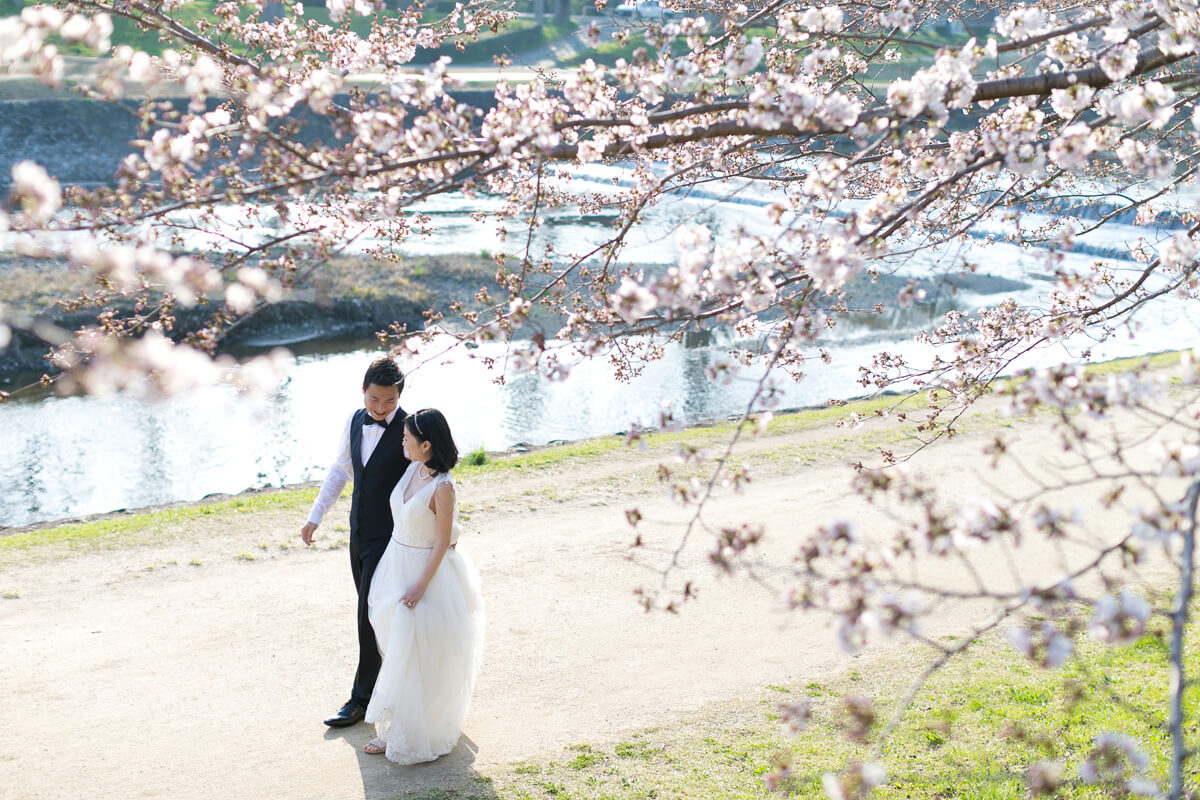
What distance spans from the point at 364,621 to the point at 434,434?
111 centimetres

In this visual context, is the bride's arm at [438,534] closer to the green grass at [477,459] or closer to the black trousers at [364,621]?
the black trousers at [364,621]

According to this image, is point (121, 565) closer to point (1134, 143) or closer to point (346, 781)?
point (346, 781)

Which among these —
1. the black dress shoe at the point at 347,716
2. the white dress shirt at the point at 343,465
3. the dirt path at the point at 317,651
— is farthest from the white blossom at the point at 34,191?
the black dress shoe at the point at 347,716

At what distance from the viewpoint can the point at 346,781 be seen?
15.3 ft

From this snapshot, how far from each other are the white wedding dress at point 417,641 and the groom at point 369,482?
0.15 meters

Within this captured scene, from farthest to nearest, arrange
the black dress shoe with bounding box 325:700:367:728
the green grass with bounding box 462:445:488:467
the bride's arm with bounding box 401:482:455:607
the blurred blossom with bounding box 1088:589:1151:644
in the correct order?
1. the green grass with bounding box 462:445:488:467
2. the black dress shoe with bounding box 325:700:367:728
3. the bride's arm with bounding box 401:482:455:607
4. the blurred blossom with bounding box 1088:589:1151:644

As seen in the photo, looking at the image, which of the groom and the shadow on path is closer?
the shadow on path

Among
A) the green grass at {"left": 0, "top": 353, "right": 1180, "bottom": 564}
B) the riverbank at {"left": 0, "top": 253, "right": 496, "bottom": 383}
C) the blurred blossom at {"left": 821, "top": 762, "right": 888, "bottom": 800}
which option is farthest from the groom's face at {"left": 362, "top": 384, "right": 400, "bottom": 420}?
the riverbank at {"left": 0, "top": 253, "right": 496, "bottom": 383}

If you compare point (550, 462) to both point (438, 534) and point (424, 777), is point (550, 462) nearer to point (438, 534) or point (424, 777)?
point (438, 534)

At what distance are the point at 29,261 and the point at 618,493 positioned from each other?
15506mm

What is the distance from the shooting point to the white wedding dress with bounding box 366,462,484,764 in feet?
15.5

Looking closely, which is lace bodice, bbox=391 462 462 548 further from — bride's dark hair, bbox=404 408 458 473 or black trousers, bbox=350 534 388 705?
black trousers, bbox=350 534 388 705

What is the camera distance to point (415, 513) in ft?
15.5

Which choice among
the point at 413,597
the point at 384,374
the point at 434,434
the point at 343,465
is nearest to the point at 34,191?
the point at 434,434
